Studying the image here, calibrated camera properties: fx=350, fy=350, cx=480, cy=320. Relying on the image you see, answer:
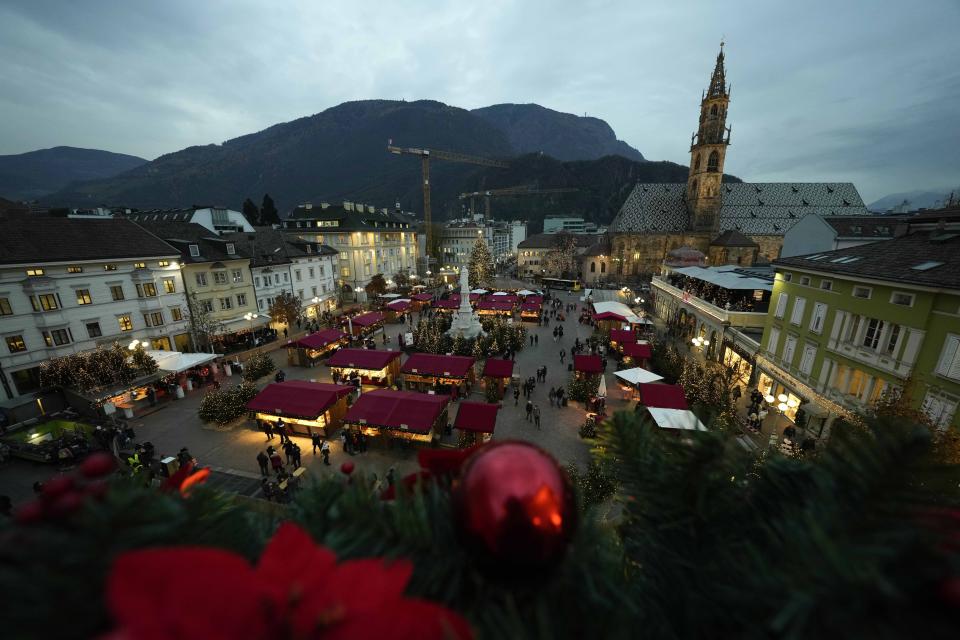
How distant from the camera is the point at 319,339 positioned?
25.5 meters

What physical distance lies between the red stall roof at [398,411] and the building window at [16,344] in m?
19.7

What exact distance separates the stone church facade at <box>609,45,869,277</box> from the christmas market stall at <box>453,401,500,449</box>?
2249 inches

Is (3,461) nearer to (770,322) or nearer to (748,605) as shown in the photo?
(748,605)

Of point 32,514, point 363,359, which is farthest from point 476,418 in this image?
point 32,514

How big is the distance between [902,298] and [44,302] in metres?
39.8

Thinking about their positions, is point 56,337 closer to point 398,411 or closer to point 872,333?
point 398,411

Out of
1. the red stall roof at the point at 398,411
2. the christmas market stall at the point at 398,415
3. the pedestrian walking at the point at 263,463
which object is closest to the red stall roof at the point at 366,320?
the christmas market stall at the point at 398,415

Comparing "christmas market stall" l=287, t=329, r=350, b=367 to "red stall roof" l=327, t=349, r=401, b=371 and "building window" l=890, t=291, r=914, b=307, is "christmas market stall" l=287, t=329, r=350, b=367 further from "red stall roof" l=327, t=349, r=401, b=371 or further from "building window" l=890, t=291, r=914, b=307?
Result: "building window" l=890, t=291, r=914, b=307

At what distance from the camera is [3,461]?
14.1 m

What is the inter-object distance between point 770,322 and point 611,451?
73.8ft

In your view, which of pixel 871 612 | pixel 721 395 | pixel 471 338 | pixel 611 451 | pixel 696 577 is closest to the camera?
pixel 871 612

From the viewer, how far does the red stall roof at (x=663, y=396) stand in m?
15.7

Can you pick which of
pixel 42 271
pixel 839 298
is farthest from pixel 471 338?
pixel 42 271

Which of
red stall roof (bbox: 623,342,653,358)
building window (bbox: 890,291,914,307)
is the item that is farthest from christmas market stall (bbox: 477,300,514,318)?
building window (bbox: 890,291,914,307)
